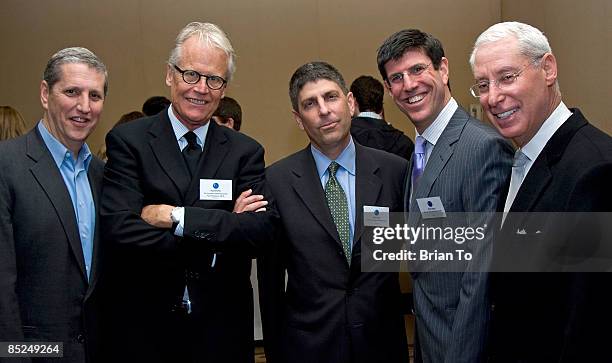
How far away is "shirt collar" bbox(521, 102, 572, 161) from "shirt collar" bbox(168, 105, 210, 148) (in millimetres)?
1247

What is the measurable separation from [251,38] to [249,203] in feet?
16.8

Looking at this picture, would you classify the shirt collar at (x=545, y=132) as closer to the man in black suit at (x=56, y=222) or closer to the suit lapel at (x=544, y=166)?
the suit lapel at (x=544, y=166)

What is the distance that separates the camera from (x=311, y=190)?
2699 mm

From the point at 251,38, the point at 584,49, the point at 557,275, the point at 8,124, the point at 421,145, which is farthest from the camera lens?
the point at 251,38

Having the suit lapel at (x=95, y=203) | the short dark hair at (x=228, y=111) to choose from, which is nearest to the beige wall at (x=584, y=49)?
the short dark hair at (x=228, y=111)

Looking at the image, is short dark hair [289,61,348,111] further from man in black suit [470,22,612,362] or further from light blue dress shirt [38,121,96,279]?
light blue dress shirt [38,121,96,279]

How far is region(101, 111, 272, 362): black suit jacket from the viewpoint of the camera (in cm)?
236

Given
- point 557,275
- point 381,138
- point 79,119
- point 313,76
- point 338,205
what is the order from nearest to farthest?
1. point 557,275
2. point 79,119
3. point 338,205
4. point 313,76
5. point 381,138

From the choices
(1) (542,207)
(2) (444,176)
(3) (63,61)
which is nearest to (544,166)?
(1) (542,207)

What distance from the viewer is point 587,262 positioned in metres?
→ 1.69

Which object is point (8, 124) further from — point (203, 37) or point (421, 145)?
point (421, 145)

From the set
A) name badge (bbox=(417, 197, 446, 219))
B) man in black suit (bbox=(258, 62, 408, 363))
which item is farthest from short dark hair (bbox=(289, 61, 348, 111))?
name badge (bbox=(417, 197, 446, 219))

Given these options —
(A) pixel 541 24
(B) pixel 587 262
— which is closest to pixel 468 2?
(A) pixel 541 24

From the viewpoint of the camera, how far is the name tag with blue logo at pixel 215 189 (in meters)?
2.48
